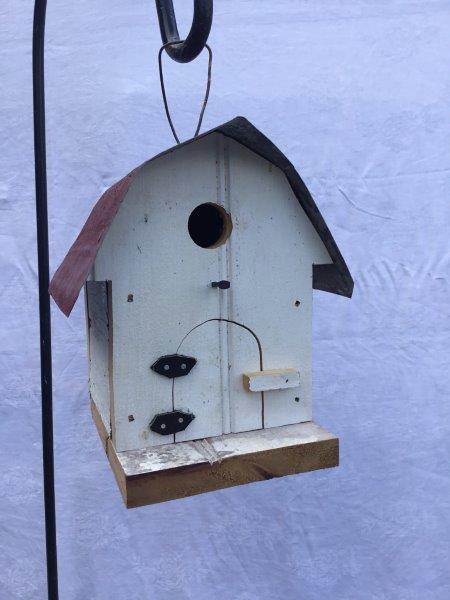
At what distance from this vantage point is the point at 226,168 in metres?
0.73

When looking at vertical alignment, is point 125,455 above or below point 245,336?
below

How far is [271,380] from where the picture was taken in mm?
756

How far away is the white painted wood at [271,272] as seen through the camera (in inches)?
29.3

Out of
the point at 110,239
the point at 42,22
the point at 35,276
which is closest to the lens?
the point at 110,239

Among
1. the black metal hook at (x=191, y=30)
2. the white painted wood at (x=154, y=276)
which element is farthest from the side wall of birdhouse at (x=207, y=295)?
the black metal hook at (x=191, y=30)

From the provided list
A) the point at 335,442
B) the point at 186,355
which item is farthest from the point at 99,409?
the point at 335,442

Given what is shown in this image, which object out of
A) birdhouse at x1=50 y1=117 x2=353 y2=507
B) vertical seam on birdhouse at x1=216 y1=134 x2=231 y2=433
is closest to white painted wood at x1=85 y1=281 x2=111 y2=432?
birdhouse at x1=50 y1=117 x2=353 y2=507

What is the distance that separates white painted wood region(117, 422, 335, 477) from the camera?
0.67 metres

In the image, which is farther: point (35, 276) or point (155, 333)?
point (35, 276)

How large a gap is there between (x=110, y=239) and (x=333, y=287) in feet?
1.14

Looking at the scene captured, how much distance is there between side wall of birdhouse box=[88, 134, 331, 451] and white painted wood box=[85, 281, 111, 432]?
0.03ft

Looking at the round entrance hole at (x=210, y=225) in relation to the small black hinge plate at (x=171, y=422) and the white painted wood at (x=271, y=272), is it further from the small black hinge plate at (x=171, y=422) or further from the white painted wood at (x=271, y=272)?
the small black hinge plate at (x=171, y=422)

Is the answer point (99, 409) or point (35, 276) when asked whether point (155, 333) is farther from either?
point (35, 276)

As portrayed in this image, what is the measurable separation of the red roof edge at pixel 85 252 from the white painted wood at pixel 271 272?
155 mm
